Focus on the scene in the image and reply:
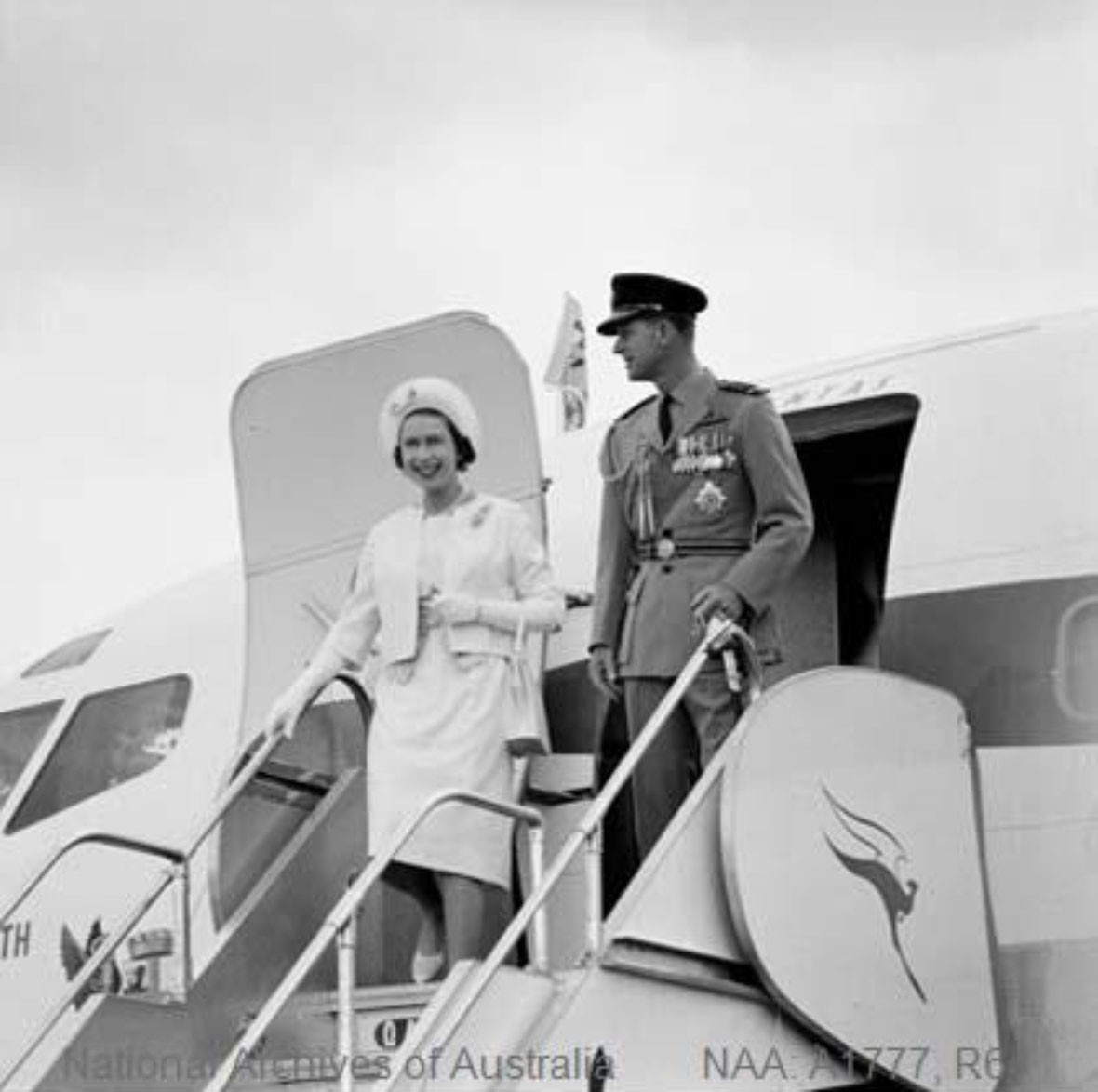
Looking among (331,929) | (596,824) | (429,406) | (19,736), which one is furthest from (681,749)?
(19,736)

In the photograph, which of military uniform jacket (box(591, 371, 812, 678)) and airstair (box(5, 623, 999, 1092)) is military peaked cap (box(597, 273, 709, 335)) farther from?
airstair (box(5, 623, 999, 1092))

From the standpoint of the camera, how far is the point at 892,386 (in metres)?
7.85

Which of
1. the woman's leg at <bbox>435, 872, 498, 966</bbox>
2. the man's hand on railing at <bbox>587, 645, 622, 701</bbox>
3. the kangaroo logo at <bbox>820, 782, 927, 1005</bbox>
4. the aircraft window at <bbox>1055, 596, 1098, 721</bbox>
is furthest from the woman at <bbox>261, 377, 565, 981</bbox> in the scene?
the aircraft window at <bbox>1055, 596, 1098, 721</bbox>

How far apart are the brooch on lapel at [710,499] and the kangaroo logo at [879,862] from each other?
975mm

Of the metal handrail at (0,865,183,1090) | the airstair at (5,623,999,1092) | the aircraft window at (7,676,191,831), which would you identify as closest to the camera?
the airstair at (5,623,999,1092)

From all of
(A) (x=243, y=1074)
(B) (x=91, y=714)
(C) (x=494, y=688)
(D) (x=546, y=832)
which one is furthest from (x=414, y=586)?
(B) (x=91, y=714)

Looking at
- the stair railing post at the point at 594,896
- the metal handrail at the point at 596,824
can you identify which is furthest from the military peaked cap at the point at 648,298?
the stair railing post at the point at 594,896

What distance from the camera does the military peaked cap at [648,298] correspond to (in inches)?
277

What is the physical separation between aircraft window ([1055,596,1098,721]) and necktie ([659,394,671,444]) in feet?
4.12

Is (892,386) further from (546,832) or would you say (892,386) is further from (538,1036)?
(538,1036)

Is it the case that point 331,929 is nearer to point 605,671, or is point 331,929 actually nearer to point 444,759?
point 444,759

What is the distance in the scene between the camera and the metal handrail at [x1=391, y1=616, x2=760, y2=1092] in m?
5.67

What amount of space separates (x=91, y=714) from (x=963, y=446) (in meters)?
3.98

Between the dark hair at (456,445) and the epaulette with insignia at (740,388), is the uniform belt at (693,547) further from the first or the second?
the dark hair at (456,445)
